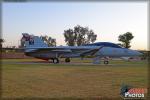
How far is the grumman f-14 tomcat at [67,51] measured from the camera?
5084 cm

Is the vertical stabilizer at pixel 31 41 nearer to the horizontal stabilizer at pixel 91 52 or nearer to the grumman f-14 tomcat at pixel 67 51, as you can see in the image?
the grumman f-14 tomcat at pixel 67 51

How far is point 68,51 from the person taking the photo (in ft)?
169

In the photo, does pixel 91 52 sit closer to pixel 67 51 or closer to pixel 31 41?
pixel 67 51

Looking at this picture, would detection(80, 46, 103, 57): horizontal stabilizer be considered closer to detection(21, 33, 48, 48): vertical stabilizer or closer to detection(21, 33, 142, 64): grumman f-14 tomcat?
detection(21, 33, 142, 64): grumman f-14 tomcat

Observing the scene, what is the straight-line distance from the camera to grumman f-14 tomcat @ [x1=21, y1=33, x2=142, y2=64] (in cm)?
5084

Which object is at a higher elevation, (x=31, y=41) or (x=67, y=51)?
(x=31, y=41)

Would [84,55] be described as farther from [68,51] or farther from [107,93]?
[107,93]

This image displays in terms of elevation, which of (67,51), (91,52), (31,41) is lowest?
(91,52)

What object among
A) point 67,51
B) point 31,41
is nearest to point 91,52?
point 67,51

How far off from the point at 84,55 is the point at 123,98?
139 feet

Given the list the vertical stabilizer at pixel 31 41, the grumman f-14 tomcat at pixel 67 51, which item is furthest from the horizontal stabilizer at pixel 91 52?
the vertical stabilizer at pixel 31 41

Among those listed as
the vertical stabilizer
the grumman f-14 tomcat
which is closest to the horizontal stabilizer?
the grumman f-14 tomcat

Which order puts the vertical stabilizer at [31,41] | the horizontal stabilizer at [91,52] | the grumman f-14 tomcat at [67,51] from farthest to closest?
1. the vertical stabilizer at [31,41]
2. the horizontal stabilizer at [91,52]
3. the grumman f-14 tomcat at [67,51]

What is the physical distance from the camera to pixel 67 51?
5128cm
